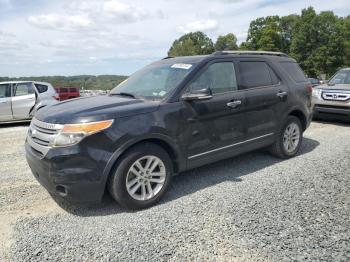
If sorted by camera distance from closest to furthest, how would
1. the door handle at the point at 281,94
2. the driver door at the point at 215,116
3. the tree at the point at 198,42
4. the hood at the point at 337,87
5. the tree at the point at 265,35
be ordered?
the driver door at the point at 215,116
the door handle at the point at 281,94
the hood at the point at 337,87
the tree at the point at 265,35
the tree at the point at 198,42

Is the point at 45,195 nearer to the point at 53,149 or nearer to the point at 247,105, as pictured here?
the point at 53,149

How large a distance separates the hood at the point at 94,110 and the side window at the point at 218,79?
2.47 ft

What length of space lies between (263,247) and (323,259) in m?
0.51

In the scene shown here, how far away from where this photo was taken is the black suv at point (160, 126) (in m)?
3.65

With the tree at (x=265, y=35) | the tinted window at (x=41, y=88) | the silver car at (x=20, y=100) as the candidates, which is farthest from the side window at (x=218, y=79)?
the tree at (x=265, y=35)

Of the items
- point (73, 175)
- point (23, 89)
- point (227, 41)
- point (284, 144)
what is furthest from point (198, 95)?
point (227, 41)

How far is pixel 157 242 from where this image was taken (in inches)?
129

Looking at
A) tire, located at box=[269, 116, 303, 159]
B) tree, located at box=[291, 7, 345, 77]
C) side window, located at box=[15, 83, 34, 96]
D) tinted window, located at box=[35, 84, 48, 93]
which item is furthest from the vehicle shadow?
tree, located at box=[291, 7, 345, 77]

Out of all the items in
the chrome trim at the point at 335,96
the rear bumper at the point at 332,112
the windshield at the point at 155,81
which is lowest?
the rear bumper at the point at 332,112

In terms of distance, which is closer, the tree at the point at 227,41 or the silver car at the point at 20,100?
the silver car at the point at 20,100

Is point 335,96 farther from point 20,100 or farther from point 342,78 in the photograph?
point 20,100

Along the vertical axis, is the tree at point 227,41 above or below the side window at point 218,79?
above

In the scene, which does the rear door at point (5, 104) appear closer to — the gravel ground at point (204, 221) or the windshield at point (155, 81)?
the gravel ground at point (204, 221)

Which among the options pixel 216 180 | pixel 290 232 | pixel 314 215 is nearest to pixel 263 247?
pixel 290 232
